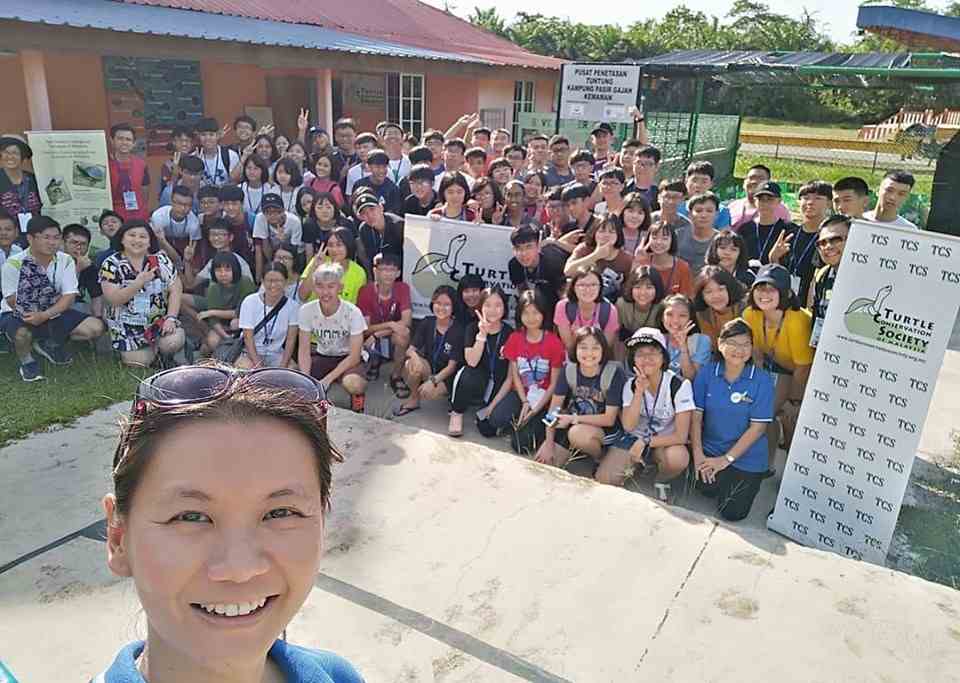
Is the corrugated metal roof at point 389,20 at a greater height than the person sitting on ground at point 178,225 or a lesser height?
greater

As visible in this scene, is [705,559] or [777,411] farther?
[777,411]

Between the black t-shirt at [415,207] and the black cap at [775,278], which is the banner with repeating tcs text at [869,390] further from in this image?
the black t-shirt at [415,207]

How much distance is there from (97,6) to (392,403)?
6818mm

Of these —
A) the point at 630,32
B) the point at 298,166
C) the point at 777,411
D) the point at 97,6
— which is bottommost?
the point at 777,411

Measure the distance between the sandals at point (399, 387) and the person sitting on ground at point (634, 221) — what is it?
1.97 meters

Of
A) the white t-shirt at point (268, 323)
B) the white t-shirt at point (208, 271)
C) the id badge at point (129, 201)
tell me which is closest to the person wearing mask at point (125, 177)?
the id badge at point (129, 201)

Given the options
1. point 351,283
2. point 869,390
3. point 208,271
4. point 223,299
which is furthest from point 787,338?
point 208,271

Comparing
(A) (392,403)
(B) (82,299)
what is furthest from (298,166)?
(A) (392,403)

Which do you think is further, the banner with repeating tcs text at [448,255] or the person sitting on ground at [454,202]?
the person sitting on ground at [454,202]

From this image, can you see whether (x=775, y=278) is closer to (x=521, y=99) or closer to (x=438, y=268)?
(x=438, y=268)

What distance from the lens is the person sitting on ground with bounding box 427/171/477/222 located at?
6082 mm

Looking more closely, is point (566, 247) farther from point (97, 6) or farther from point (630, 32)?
point (630, 32)

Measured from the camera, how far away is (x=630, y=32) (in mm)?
36562

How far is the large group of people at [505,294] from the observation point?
4406 millimetres
